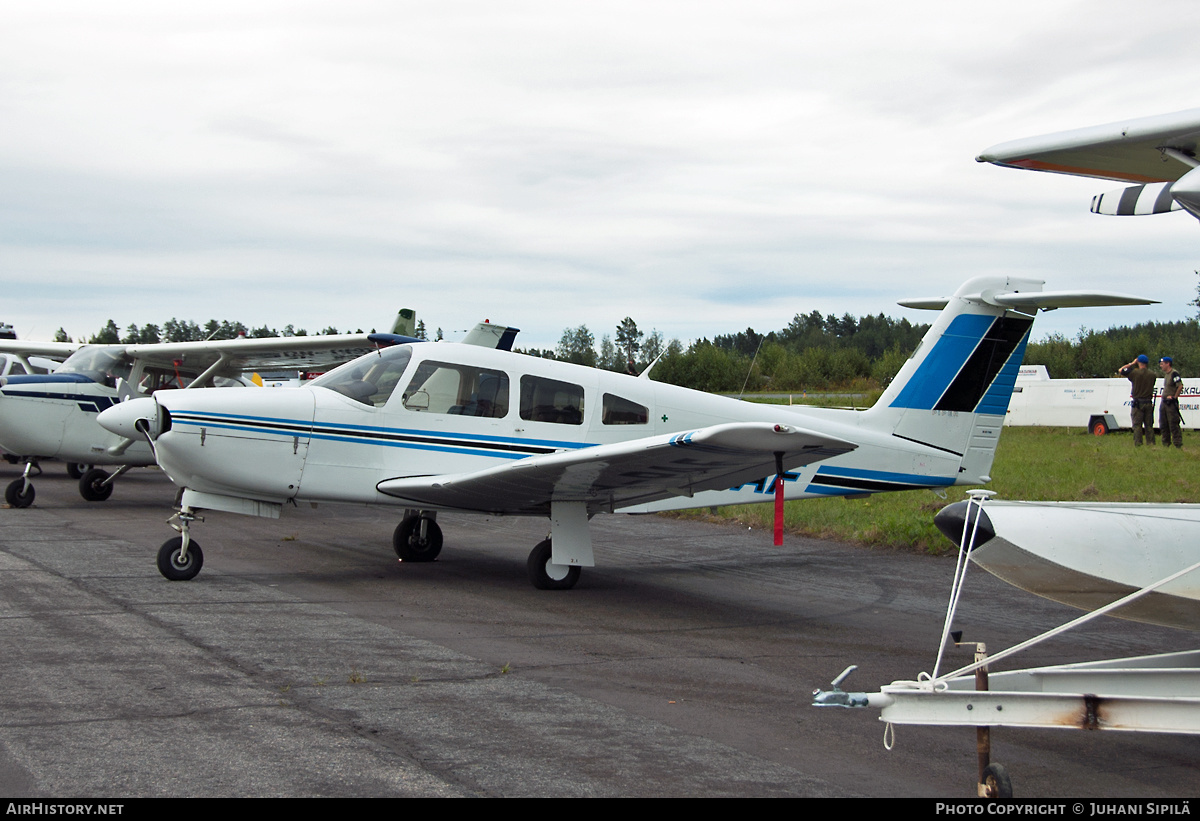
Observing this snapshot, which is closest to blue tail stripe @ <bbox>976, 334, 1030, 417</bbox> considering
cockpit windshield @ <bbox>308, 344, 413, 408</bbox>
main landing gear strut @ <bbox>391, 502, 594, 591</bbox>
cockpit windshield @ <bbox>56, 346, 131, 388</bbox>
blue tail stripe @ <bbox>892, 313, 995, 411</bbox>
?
blue tail stripe @ <bbox>892, 313, 995, 411</bbox>

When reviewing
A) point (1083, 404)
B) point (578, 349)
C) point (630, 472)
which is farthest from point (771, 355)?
point (630, 472)

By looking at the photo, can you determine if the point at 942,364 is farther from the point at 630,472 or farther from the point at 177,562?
the point at 177,562

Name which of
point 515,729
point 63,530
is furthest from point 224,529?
point 515,729

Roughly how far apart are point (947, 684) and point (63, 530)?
10791 mm

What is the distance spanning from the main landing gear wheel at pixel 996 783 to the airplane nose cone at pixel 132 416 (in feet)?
23.3

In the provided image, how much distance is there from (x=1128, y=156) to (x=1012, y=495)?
28.7ft

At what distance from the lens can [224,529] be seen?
12.1m

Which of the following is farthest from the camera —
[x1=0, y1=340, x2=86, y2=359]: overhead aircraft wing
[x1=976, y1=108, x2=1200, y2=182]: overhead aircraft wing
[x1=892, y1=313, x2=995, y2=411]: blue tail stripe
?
[x1=0, y1=340, x2=86, y2=359]: overhead aircraft wing

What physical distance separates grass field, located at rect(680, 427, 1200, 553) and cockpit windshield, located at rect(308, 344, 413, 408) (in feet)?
19.5

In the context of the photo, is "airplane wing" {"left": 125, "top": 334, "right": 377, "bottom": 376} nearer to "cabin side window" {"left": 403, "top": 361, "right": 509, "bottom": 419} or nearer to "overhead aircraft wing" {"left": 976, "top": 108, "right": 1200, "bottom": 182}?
"cabin side window" {"left": 403, "top": 361, "right": 509, "bottom": 419}

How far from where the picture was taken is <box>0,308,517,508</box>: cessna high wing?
46.2 ft

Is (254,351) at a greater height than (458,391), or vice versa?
(254,351)

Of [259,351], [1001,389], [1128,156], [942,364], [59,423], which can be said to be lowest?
[59,423]

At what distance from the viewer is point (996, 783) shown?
3.59 meters
